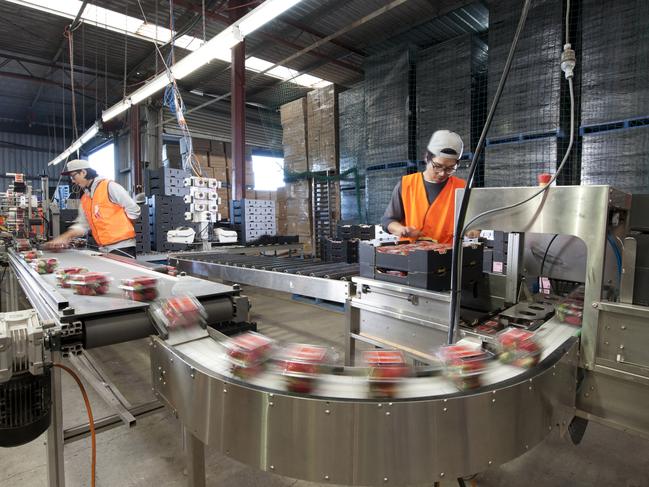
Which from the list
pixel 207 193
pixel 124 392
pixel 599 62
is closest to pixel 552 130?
pixel 599 62

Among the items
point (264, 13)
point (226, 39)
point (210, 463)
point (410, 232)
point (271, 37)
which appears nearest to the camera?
point (210, 463)

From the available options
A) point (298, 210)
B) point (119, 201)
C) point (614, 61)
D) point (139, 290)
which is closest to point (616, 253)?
point (139, 290)

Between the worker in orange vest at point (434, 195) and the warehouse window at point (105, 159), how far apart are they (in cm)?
1301

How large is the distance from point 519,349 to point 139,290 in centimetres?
130

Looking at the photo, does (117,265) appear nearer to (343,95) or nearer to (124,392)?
→ (124,392)

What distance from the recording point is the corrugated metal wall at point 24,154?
14.6m

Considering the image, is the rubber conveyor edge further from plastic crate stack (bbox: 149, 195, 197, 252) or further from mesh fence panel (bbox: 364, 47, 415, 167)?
mesh fence panel (bbox: 364, 47, 415, 167)

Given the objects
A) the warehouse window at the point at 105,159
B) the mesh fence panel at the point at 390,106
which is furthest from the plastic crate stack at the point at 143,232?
the warehouse window at the point at 105,159

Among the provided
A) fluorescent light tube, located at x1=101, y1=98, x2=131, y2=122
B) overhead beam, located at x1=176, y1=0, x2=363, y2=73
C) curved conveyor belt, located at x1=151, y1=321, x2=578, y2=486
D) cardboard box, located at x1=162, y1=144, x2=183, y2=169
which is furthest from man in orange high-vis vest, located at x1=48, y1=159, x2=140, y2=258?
cardboard box, located at x1=162, y1=144, x2=183, y2=169

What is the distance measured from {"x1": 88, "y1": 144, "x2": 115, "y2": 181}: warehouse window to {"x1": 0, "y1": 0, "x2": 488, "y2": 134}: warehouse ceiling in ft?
8.07

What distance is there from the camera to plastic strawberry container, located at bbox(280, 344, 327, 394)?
0.80 metres

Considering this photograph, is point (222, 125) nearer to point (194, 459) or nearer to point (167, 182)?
point (167, 182)

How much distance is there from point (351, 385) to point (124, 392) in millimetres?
2610

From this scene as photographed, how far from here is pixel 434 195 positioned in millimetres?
2354
